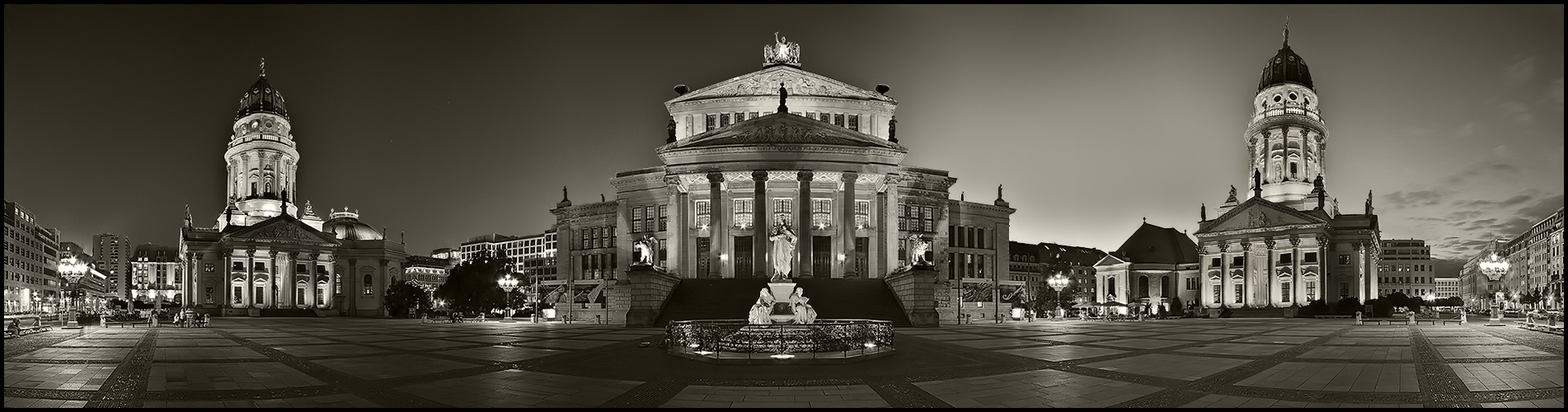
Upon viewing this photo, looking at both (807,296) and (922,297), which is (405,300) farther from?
(922,297)

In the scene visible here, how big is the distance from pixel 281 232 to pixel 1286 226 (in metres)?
96.4

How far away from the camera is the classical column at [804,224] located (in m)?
58.5

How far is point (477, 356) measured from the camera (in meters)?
24.0

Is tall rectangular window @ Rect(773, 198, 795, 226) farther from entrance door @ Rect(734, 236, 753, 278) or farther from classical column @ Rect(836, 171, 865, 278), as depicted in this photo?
classical column @ Rect(836, 171, 865, 278)

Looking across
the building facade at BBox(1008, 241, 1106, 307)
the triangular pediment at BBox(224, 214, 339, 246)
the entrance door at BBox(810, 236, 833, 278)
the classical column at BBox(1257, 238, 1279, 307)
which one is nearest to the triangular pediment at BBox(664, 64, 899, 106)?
the entrance door at BBox(810, 236, 833, 278)

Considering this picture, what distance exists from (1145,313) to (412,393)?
73350mm

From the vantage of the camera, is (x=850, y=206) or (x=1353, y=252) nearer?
(x=850, y=206)

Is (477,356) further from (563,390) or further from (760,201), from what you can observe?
(760,201)

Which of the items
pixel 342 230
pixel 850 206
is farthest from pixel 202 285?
pixel 850 206

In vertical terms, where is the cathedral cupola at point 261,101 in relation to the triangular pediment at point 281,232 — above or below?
above

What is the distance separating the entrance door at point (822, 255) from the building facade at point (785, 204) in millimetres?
78

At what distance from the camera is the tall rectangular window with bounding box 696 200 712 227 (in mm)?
67000

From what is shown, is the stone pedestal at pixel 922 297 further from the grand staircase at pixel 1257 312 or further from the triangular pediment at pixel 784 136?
the grand staircase at pixel 1257 312

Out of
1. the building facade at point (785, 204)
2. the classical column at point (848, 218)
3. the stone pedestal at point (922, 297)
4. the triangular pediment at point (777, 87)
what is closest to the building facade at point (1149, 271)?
the building facade at point (785, 204)
